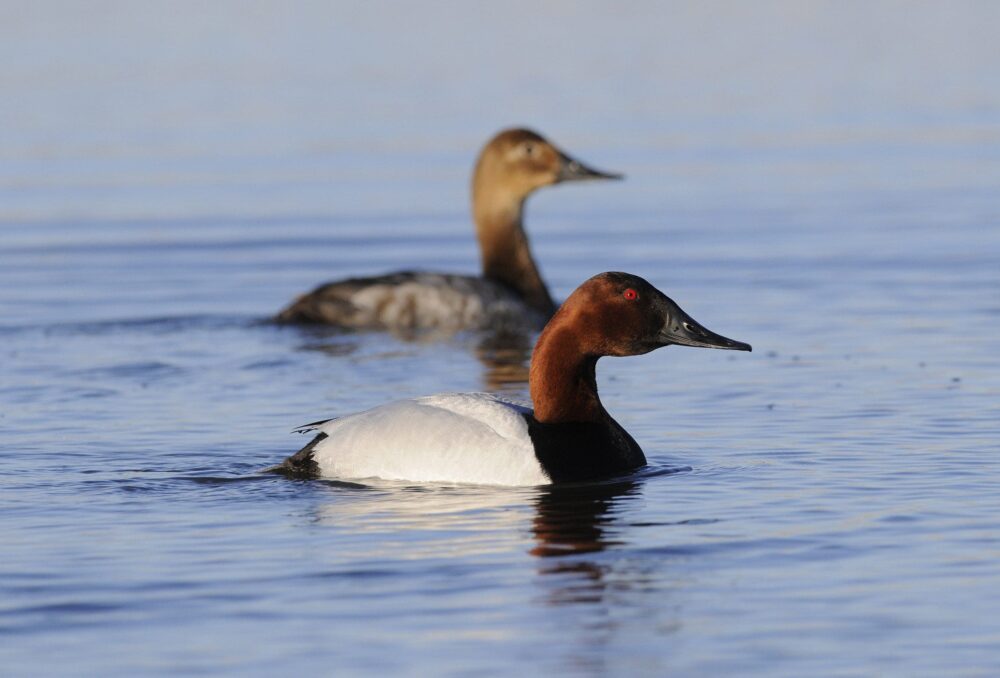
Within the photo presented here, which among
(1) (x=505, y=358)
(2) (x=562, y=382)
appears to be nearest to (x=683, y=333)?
(2) (x=562, y=382)

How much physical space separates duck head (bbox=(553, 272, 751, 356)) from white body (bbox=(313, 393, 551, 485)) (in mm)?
549

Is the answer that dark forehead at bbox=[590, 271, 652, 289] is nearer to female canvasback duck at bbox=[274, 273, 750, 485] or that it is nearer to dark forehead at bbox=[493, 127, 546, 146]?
female canvasback duck at bbox=[274, 273, 750, 485]

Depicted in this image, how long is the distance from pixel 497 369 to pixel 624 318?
3.80 metres

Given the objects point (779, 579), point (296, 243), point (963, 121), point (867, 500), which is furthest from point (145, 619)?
point (963, 121)

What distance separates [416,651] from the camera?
6469 millimetres

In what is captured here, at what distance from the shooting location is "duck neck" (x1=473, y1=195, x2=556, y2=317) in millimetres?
15914

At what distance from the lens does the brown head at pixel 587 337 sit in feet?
30.9

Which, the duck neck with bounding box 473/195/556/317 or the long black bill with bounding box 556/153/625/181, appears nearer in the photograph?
the duck neck with bounding box 473/195/556/317

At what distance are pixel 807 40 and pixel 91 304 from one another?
2288 centimetres

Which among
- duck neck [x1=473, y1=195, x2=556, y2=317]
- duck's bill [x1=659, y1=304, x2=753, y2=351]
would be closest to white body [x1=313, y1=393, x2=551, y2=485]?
duck's bill [x1=659, y1=304, x2=753, y2=351]

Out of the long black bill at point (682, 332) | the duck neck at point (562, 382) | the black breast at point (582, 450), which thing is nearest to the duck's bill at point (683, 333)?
the long black bill at point (682, 332)

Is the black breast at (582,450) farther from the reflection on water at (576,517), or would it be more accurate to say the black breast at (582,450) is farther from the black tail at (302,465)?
the black tail at (302,465)

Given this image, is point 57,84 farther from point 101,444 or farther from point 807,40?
point 101,444

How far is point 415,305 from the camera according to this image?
597 inches
